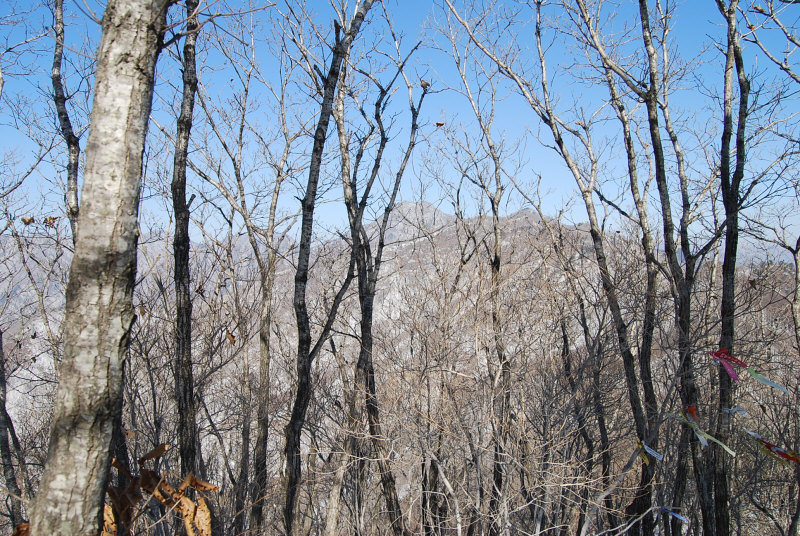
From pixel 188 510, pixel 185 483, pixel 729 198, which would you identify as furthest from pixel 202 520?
pixel 729 198

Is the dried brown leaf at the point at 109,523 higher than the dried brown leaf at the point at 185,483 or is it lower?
lower

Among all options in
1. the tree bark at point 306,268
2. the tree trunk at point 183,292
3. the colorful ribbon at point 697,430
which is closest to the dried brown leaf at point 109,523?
the tree trunk at point 183,292

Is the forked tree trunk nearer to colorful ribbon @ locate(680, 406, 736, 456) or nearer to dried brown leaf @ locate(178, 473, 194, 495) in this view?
dried brown leaf @ locate(178, 473, 194, 495)

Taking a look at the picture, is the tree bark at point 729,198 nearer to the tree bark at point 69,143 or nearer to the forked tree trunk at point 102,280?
the forked tree trunk at point 102,280

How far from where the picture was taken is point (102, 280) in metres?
1.98

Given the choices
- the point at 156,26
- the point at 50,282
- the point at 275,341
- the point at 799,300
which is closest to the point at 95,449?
the point at 156,26

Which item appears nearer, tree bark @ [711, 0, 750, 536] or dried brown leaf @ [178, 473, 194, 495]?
dried brown leaf @ [178, 473, 194, 495]

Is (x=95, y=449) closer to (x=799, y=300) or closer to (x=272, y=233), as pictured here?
(x=272, y=233)

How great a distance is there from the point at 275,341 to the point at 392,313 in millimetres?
4192

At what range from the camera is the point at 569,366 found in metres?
8.81

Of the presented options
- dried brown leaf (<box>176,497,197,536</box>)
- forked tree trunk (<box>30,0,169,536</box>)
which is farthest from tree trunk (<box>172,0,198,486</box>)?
forked tree trunk (<box>30,0,169,536</box>)

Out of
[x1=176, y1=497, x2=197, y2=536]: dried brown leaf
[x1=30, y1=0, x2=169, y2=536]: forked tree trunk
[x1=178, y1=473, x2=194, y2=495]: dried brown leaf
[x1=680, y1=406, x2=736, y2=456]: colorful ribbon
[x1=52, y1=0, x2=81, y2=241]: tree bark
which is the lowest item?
[x1=680, y1=406, x2=736, y2=456]: colorful ribbon

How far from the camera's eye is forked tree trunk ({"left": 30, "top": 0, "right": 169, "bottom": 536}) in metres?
1.88

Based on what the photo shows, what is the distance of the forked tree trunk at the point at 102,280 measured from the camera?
188 cm
